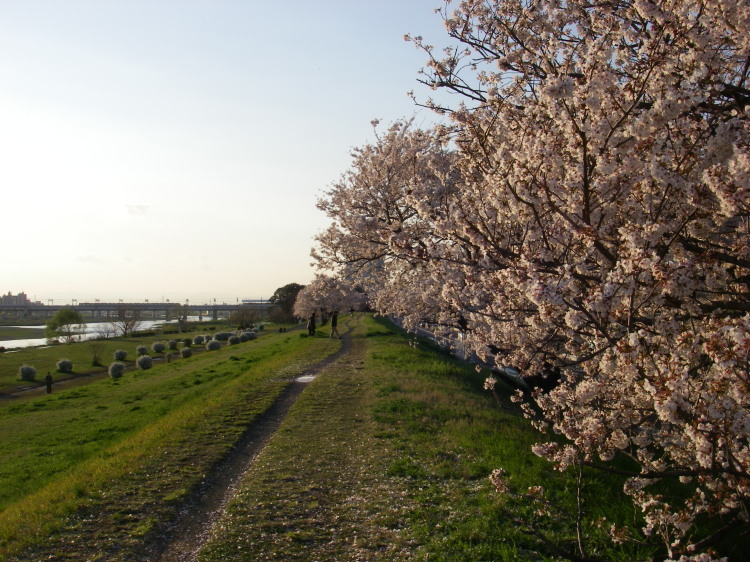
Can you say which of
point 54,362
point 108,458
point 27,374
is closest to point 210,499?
point 108,458

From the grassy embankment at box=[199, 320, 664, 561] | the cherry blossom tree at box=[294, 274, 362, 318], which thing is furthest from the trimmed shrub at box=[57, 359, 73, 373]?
the grassy embankment at box=[199, 320, 664, 561]

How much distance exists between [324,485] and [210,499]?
7.10 feet

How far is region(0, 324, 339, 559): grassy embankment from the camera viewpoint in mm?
8828

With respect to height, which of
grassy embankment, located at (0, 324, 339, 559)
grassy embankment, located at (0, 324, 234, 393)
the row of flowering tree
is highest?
the row of flowering tree

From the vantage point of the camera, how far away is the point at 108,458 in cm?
1338

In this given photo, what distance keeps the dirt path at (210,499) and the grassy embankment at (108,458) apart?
290 millimetres

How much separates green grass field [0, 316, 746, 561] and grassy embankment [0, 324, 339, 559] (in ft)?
0.18

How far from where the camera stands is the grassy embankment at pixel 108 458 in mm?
8828

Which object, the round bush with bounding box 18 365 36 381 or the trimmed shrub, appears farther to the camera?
the trimmed shrub

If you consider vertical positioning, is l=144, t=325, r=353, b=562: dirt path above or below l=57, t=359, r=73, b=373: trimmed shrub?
above

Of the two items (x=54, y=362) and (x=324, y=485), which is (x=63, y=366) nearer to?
(x=54, y=362)

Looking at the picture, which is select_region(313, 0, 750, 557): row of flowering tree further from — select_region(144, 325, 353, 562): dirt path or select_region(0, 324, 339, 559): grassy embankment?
select_region(0, 324, 339, 559): grassy embankment

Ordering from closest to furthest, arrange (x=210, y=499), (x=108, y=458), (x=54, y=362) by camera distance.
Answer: (x=210, y=499), (x=108, y=458), (x=54, y=362)

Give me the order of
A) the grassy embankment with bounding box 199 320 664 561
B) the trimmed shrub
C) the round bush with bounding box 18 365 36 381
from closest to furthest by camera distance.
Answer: the grassy embankment with bounding box 199 320 664 561, the round bush with bounding box 18 365 36 381, the trimmed shrub
